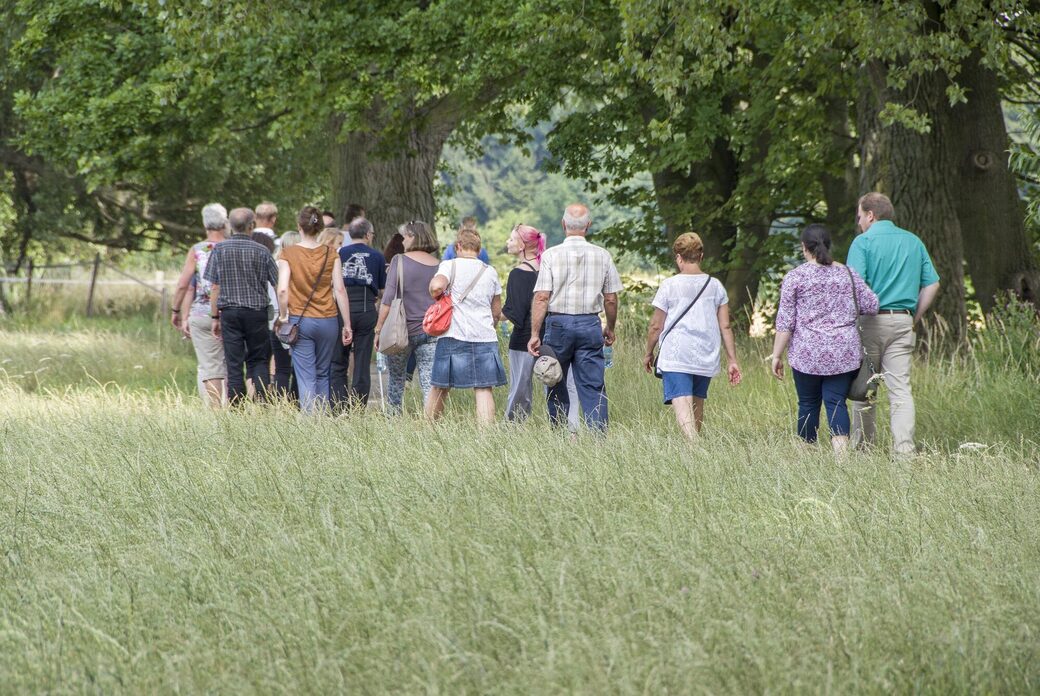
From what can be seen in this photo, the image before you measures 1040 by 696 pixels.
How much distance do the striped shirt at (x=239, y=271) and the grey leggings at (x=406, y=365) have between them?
118 cm

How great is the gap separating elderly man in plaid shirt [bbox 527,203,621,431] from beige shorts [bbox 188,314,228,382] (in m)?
3.30

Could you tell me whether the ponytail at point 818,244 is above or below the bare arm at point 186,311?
above

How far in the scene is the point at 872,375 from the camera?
28.6 ft

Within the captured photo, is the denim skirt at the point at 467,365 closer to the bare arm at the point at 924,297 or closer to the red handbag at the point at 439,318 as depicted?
the red handbag at the point at 439,318

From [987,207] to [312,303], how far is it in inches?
310

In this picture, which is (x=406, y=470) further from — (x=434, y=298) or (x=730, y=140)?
(x=730, y=140)

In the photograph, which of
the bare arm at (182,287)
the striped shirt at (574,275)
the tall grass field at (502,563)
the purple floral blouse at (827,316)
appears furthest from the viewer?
the bare arm at (182,287)

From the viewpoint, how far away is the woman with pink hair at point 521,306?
10094 mm

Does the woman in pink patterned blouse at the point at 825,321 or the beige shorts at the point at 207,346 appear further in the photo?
the beige shorts at the point at 207,346

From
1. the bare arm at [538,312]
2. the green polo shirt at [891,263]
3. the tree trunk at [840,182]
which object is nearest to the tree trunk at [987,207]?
the tree trunk at [840,182]

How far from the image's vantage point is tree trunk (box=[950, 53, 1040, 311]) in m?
14.9

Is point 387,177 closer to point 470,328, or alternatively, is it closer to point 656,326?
point 470,328

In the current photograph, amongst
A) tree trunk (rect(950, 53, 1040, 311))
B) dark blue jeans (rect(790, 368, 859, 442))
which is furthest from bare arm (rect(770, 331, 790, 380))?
tree trunk (rect(950, 53, 1040, 311))

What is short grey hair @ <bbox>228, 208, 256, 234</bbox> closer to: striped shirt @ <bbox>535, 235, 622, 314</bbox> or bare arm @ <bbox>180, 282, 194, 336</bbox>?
bare arm @ <bbox>180, 282, 194, 336</bbox>
